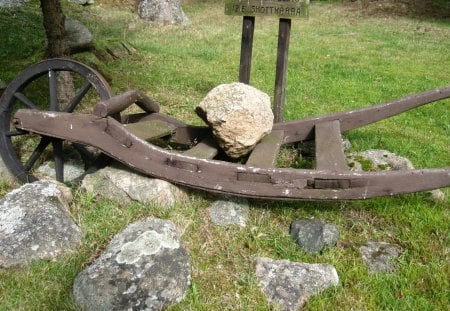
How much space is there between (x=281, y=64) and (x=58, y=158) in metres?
2.69

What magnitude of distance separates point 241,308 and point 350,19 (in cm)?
1690

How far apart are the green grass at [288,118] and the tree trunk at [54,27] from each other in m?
1.79

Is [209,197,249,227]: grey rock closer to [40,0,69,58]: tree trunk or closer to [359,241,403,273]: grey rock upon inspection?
[359,241,403,273]: grey rock

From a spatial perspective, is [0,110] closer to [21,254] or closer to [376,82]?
[21,254]

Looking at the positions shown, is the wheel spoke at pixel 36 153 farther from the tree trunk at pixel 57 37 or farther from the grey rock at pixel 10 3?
the grey rock at pixel 10 3

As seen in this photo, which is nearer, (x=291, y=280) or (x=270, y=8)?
(x=291, y=280)

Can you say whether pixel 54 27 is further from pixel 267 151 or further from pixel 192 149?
pixel 267 151

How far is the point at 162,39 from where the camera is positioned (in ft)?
44.3

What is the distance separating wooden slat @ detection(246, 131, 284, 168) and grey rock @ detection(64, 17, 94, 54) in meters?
6.34

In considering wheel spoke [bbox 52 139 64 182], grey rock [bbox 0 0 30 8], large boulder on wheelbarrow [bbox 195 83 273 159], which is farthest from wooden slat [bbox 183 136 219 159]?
grey rock [bbox 0 0 30 8]

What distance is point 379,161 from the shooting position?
4.95 m

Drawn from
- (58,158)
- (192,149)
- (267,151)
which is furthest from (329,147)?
(58,158)

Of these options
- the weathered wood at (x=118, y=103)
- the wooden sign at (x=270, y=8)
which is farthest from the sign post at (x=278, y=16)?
the weathered wood at (x=118, y=103)

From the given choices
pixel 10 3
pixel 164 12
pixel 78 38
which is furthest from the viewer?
pixel 164 12
